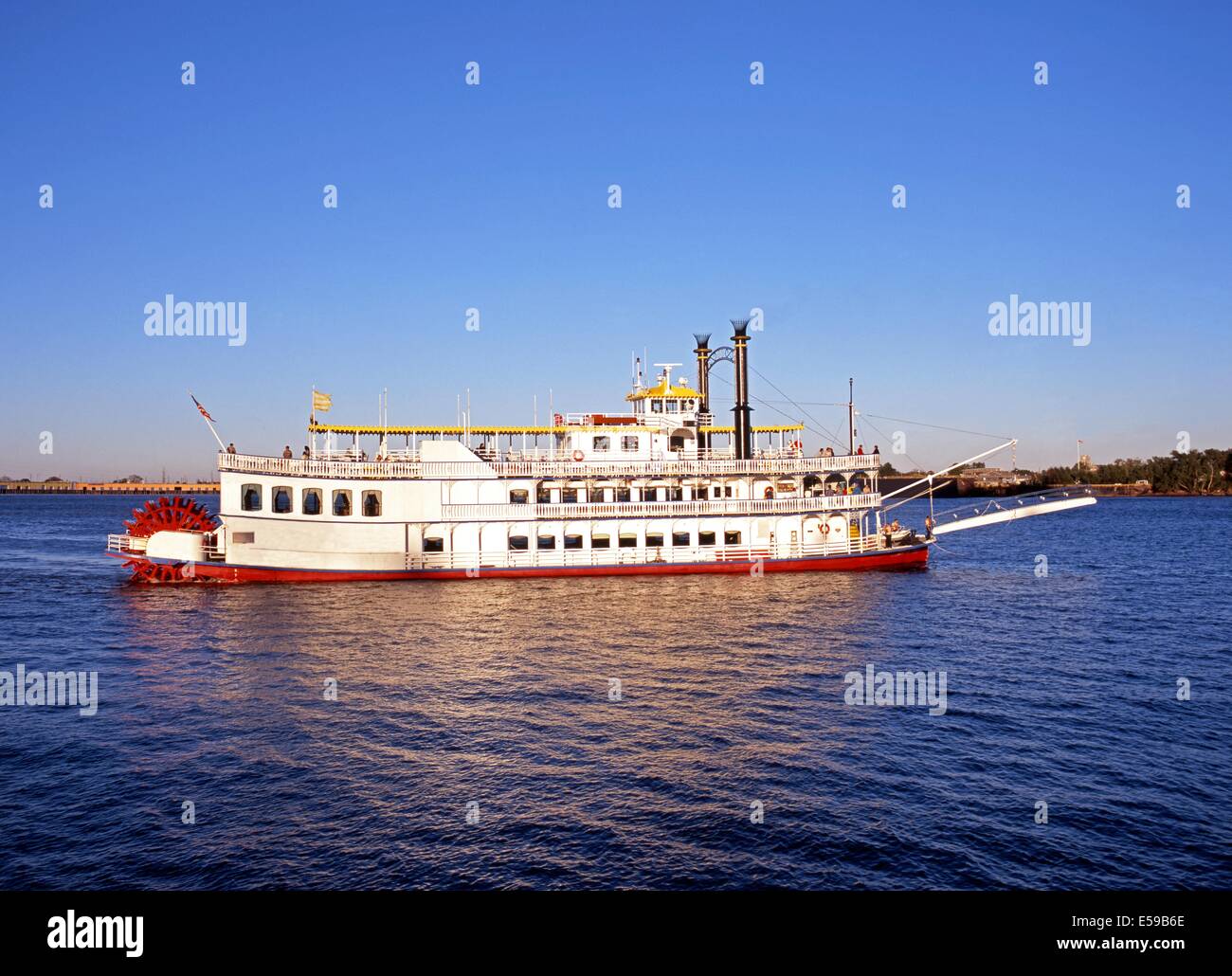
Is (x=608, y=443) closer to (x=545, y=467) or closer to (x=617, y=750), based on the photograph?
(x=545, y=467)

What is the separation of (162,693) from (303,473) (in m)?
24.2

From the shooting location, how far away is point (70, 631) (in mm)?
36750

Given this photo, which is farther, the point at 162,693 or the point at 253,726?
the point at 162,693

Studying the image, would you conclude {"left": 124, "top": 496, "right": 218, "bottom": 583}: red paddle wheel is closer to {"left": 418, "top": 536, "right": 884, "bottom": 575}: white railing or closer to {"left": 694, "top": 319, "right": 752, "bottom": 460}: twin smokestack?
{"left": 418, "top": 536, "right": 884, "bottom": 575}: white railing

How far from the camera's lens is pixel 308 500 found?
49594 mm

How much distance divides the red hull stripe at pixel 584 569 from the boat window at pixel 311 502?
11.6 feet

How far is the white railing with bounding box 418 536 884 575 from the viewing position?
2004 inches

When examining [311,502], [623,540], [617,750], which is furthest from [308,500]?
[617,750]

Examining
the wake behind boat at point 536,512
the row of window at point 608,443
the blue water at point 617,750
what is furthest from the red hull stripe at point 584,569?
the row of window at point 608,443

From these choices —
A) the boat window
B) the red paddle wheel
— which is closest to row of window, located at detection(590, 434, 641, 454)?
the boat window

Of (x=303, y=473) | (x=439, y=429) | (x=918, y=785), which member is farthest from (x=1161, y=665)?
(x=303, y=473)
